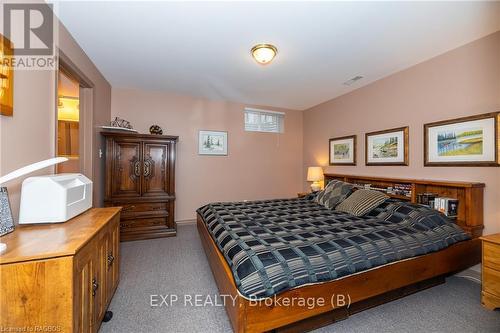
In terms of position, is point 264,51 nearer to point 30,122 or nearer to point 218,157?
point 30,122

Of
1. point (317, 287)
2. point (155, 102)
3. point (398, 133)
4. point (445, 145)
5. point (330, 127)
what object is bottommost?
point (317, 287)

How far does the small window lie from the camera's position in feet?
16.2

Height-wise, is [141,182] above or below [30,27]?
below

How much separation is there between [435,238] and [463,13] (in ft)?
6.92

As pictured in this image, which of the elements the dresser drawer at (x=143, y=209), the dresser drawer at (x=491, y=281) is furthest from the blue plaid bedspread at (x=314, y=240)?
the dresser drawer at (x=143, y=209)

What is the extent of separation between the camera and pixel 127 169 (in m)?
3.52

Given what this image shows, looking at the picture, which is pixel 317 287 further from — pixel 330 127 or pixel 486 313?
pixel 330 127

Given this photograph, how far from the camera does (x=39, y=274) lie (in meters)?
0.99

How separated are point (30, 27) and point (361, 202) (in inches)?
145

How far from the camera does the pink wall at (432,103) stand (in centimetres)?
224

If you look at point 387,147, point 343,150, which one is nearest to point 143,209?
point 343,150

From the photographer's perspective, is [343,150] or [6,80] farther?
[343,150]

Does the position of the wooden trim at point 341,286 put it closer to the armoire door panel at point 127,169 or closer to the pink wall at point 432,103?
the pink wall at point 432,103

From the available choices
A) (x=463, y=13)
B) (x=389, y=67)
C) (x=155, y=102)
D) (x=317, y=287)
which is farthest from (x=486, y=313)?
(x=155, y=102)
